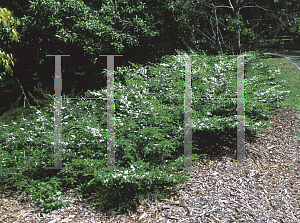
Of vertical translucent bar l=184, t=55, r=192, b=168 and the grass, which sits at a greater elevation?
the grass

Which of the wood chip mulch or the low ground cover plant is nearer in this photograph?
the wood chip mulch

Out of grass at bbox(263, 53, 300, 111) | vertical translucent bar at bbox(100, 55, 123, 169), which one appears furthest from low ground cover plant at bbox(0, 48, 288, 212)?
grass at bbox(263, 53, 300, 111)

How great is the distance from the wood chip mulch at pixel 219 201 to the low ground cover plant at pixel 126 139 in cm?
16

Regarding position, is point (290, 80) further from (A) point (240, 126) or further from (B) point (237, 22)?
(A) point (240, 126)

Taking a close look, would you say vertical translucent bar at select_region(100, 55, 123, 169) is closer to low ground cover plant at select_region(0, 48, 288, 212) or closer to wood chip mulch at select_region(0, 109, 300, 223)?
low ground cover plant at select_region(0, 48, 288, 212)

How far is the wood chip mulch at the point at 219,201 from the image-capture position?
9.55 ft

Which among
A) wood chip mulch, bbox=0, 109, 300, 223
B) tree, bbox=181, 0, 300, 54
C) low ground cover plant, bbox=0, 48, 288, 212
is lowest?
wood chip mulch, bbox=0, 109, 300, 223

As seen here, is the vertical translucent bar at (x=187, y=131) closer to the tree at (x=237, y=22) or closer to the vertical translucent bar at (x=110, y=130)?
the vertical translucent bar at (x=110, y=130)

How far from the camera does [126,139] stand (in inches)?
143

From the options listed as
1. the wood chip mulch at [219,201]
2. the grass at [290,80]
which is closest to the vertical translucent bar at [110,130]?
the wood chip mulch at [219,201]

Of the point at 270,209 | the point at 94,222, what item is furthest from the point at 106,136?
the point at 270,209

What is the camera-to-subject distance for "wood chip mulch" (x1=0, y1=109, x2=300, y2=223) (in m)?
2.91

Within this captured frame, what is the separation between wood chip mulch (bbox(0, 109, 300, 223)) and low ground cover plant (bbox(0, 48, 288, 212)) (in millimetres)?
157

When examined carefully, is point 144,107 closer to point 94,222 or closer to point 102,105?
point 102,105
